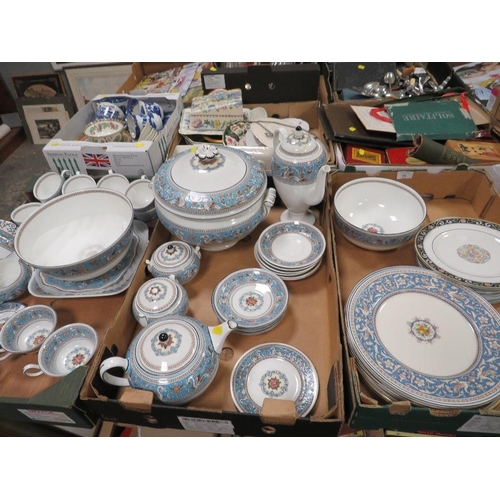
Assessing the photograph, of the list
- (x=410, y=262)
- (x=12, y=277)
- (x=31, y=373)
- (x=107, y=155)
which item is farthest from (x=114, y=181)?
(x=410, y=262)

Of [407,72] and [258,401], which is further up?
[407,72]

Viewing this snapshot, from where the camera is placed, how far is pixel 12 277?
1204 millimetres

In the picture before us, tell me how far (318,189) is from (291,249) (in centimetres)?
22

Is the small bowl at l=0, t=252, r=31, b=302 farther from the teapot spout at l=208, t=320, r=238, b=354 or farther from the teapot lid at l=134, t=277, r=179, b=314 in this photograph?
the teapot spout at l=208, t=320, r=238, b=354

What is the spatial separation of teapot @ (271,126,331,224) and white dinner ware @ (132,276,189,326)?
0.48m

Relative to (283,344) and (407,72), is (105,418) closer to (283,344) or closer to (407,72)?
(283,344)

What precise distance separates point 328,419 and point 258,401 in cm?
22

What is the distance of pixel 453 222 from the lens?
1188 mm

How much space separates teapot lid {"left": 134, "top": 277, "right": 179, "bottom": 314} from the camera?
0.98 m

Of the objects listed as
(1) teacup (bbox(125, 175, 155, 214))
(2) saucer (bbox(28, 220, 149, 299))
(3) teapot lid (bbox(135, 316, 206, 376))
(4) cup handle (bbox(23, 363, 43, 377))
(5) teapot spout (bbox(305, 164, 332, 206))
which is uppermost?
(5) teapot spout (bbox(305, 164, 332, 206))

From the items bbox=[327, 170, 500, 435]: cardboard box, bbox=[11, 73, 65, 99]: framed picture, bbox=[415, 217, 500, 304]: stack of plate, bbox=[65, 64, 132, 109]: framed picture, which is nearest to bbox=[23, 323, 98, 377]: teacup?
bbox=[327, 170, 500, 435]: cardboard box

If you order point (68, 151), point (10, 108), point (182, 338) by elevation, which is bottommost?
point (10, 108)

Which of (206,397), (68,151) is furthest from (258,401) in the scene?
(68,151)

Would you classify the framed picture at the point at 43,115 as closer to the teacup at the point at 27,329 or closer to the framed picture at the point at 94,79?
the framed picture at the point at 94,79
